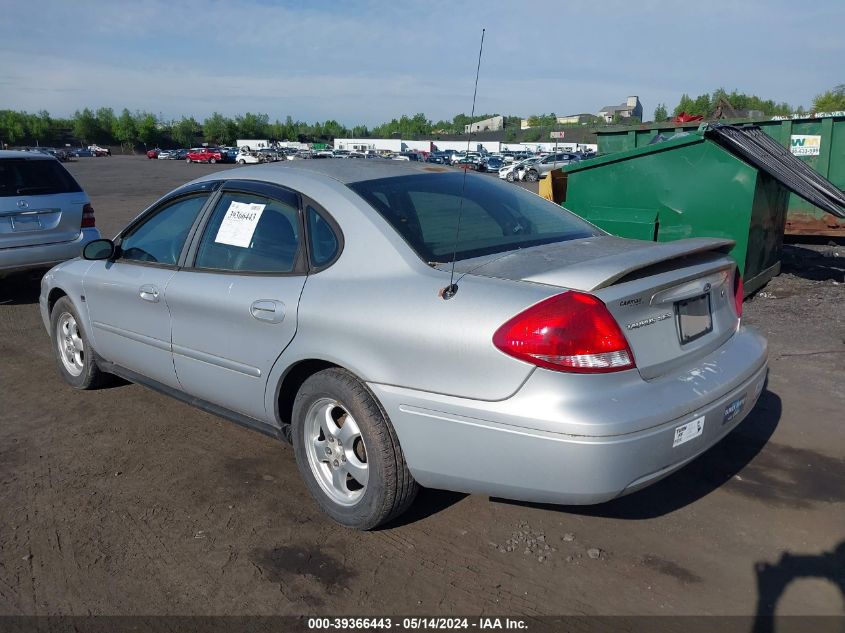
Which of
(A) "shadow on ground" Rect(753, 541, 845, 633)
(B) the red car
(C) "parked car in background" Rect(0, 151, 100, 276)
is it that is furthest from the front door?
(B) the red car

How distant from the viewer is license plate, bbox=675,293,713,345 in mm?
3094

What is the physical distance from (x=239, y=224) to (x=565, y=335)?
79.3 inches

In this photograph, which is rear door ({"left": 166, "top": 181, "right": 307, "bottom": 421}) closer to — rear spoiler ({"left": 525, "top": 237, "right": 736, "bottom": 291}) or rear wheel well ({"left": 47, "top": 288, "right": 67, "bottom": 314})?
rear spoiler ({"left": 525, "top": 237, "right": 736, "bottom": 291})

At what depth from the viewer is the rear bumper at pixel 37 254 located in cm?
791

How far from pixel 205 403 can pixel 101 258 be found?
4.49 ft

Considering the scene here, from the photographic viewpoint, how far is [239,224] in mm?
3893

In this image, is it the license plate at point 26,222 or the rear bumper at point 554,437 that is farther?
the license plate at point 26,222

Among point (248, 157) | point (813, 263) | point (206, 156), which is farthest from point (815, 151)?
point (206, 156)

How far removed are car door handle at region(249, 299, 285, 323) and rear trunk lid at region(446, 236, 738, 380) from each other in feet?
3.00

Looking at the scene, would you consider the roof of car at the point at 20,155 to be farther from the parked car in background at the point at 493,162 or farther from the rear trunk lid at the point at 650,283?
the parked car in background at the point at 493,162

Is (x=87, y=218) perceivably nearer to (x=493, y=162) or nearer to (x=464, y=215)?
(x=464, y=215)

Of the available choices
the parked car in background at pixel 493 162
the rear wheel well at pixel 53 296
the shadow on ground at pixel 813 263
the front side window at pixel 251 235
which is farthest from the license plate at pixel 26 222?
the parked car in background at pixel 493 162

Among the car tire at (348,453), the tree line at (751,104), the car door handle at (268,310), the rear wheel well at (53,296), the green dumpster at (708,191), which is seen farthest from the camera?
the tree line at (751,104)

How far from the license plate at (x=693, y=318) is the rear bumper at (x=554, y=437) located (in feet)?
0.72
